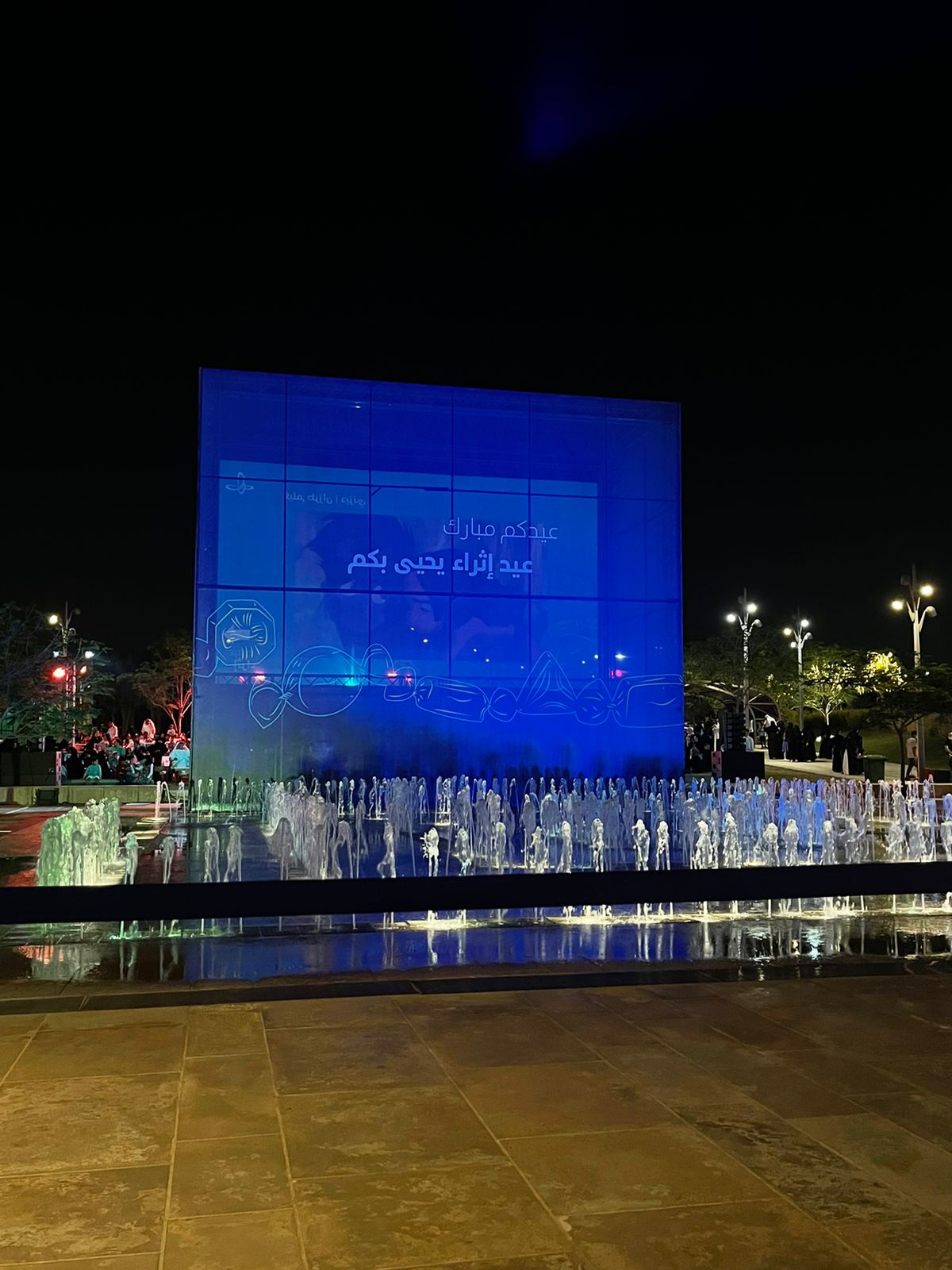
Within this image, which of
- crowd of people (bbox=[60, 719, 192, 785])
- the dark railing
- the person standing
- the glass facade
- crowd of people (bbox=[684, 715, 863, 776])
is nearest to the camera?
the dark railing

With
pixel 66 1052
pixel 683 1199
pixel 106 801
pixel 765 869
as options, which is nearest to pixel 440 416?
pixel 106 801

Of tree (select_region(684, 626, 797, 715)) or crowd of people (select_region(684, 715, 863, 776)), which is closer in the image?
crowd of people (select_region(684, 715, 863, 776))

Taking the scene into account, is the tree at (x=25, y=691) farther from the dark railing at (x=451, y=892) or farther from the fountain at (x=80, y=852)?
the dark railing at (x=451, y=892)

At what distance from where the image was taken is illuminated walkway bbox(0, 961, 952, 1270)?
3.75 metres

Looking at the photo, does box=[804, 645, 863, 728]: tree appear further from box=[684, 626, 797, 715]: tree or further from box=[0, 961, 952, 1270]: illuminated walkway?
box=[0, 961, 952, 1270]: illuminated walkway

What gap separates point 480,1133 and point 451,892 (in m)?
3.11

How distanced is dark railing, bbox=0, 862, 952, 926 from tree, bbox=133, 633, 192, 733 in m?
59.2

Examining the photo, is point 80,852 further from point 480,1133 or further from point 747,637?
point 747,637

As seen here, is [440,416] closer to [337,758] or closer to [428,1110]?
[337,758]

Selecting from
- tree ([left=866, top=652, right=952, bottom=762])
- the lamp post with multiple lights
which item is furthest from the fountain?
tree ([left=866, top=652, right=952, bottom=762])

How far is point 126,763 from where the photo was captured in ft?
113

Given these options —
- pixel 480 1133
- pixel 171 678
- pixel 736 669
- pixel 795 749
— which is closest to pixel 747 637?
pixel 736 669

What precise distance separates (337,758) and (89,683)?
2713 centimetres

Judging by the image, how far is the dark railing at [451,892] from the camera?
7.42 meters
